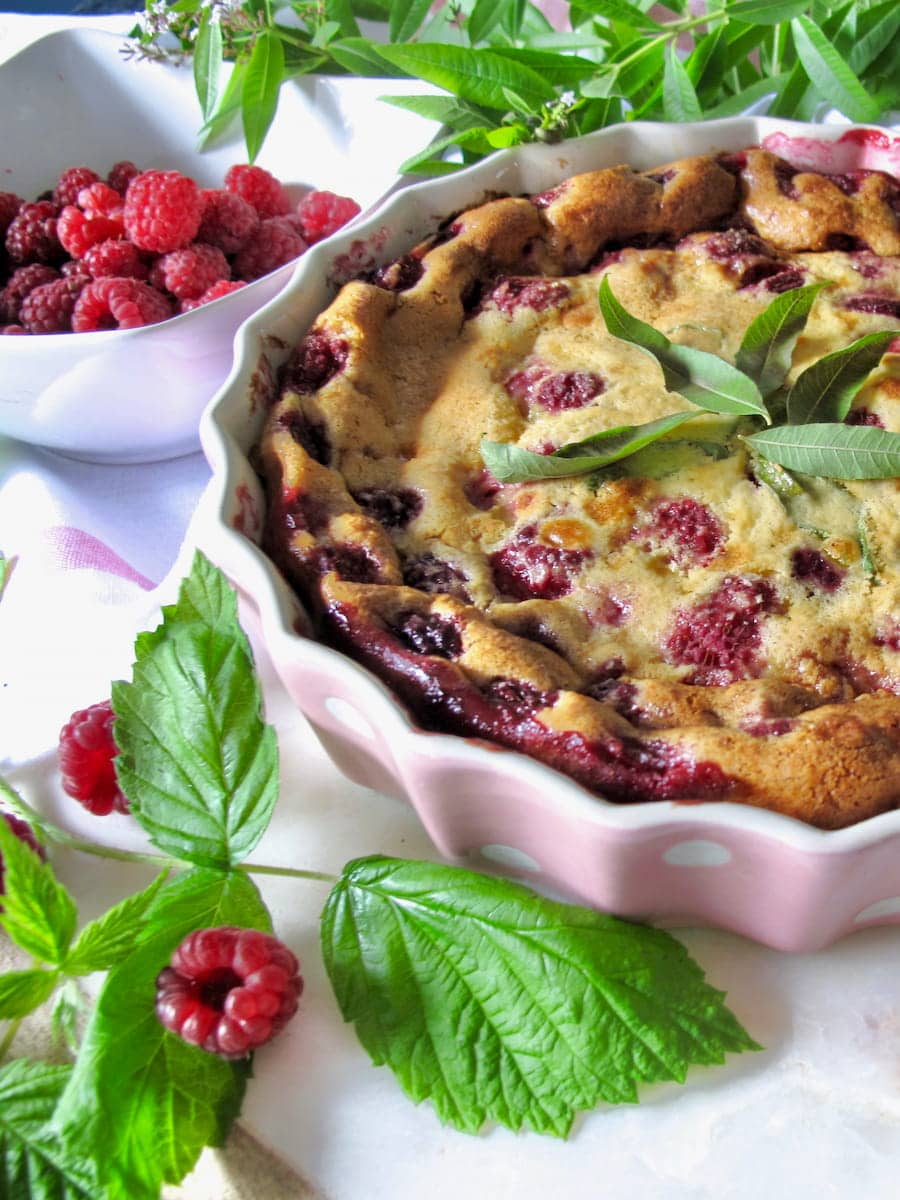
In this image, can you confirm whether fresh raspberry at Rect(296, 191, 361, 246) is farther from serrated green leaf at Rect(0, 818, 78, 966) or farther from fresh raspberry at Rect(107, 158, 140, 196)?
serrated green leaf at Rect(0, 818, 78, 966)

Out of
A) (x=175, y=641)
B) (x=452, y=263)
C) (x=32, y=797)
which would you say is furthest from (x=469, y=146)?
(x=32, y=797)

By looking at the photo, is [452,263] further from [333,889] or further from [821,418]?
[333,889]

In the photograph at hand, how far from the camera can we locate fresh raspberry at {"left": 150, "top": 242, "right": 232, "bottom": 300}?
63.8 inches

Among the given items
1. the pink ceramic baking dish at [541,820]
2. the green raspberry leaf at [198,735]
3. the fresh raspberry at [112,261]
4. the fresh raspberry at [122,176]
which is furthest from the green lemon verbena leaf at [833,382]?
the fresh raspberry at [122,176]

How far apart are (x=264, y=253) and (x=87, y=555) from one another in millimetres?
560

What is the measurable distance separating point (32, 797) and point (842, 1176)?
86 centimetres

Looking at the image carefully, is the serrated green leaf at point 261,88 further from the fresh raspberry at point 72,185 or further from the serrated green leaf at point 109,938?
the serrated green leaf at point 109,938

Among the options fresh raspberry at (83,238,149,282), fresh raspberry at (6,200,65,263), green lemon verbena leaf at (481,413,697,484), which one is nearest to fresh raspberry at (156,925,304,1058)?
green lemon verbena leaf at (481,413,697,484)

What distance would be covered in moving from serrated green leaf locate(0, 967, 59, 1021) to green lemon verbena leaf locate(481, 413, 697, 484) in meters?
0.65

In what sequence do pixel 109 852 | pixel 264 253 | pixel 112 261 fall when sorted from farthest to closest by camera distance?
pixel 264 253
pixel 112 261
pixel 109 852

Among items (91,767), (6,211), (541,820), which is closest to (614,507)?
(541,820)

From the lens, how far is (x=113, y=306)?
1556 mm

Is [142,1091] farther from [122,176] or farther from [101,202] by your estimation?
[122,176]

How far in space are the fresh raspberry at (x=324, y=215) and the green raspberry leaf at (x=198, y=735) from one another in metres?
0.88
